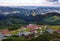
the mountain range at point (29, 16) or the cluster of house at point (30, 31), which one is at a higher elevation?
the mountain range at point (29, 16)

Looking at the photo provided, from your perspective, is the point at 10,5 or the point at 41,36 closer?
the point at 41,36

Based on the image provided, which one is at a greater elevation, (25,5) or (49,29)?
(25,5)

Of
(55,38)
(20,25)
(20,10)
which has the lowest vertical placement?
(55,38)

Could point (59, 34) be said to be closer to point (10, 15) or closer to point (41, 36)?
point (41, 36)

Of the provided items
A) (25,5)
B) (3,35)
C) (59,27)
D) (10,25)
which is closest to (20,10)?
(25,5)

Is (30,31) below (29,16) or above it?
below

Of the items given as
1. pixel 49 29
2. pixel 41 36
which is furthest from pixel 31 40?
pixel 49 29

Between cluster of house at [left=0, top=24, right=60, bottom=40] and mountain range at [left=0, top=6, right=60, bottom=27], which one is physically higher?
mountain range at [left=0, top=6, right=60, bottom=27]
